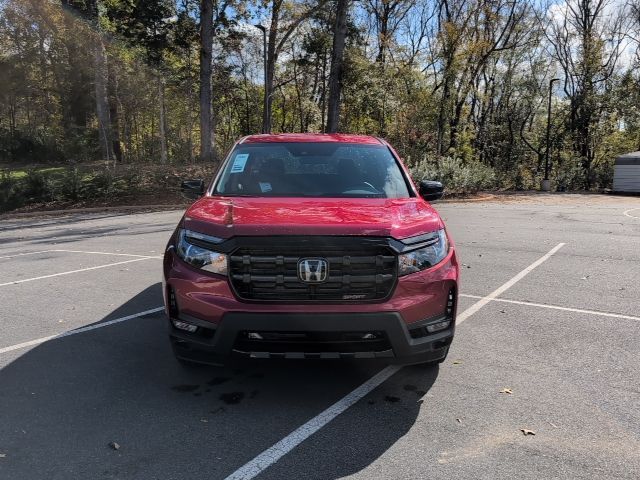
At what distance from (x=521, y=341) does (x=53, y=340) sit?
413 cm

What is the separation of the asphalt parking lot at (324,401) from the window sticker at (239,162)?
164 centimetres

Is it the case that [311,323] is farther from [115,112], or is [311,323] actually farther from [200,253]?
[115,112]

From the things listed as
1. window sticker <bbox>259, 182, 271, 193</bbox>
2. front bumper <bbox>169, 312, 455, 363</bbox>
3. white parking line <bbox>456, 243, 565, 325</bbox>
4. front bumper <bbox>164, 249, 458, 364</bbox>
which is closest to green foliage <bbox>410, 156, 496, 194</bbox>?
white parking line <bbox>456, 243, 565, 325</bbox>

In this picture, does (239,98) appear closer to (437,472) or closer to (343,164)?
(343,164)

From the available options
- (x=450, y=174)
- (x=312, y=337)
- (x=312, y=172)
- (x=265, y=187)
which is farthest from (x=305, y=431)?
(x=450, y=174)

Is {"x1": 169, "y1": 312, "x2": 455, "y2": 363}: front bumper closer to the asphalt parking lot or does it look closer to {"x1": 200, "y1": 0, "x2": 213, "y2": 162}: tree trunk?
the asphalt parking lot

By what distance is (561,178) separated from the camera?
34375 millimetres

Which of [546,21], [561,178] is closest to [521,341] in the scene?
[561,178]

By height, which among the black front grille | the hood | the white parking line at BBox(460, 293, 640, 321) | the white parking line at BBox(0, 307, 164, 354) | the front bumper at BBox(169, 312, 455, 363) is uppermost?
the hood

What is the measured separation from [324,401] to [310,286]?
84 centimetres

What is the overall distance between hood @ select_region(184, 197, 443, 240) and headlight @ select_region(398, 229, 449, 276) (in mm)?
109

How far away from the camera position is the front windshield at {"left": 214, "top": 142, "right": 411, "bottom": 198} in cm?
436

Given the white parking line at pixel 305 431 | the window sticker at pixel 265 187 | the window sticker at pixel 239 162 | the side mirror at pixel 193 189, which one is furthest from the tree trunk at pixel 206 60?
the white parking line at pixel 305 431

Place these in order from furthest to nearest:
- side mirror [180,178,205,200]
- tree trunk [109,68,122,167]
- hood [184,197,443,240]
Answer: tree trunk [109,68,122,167]
side mirror [180,178,205,200]
hood [184,197,443,240]
